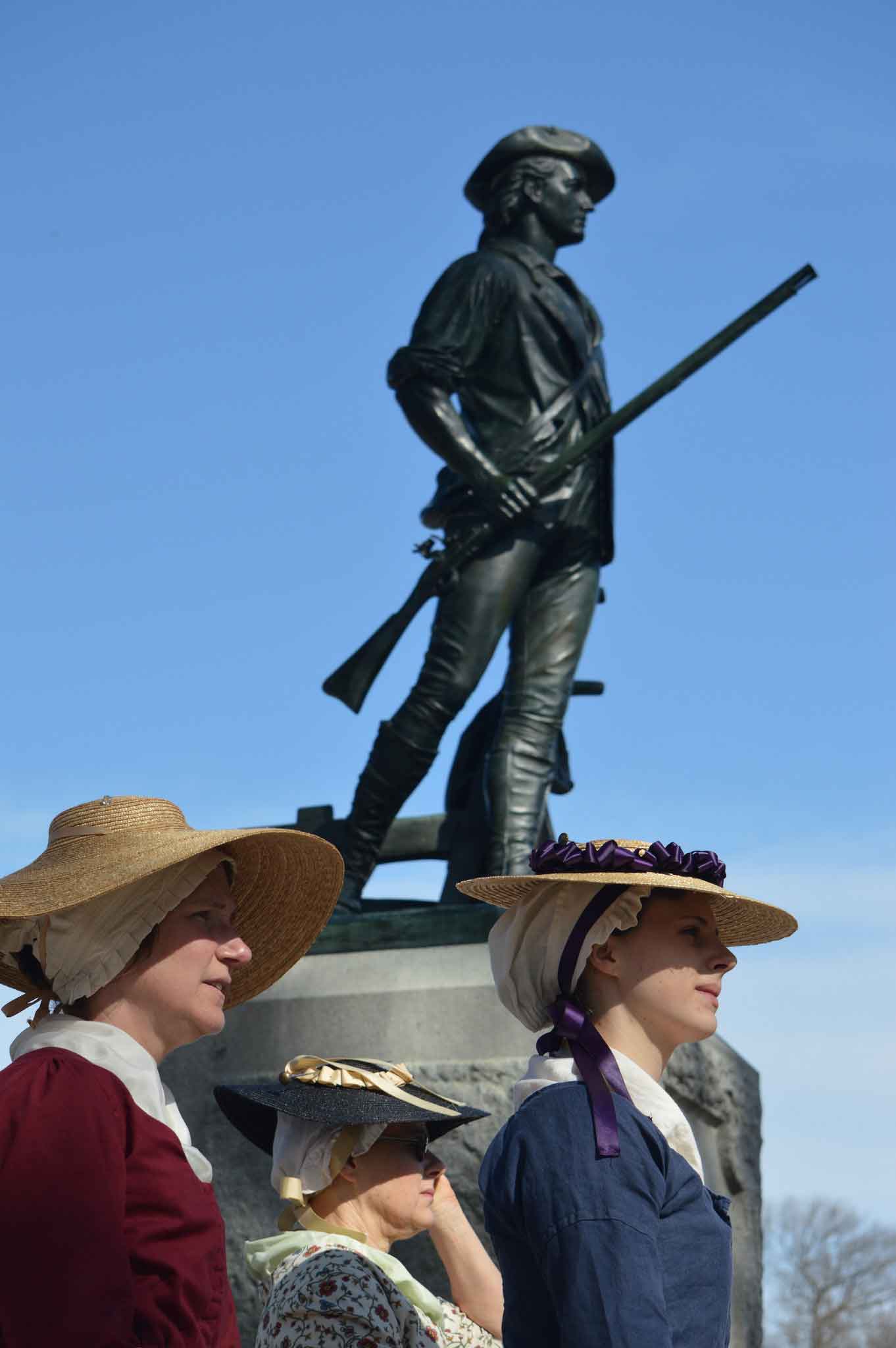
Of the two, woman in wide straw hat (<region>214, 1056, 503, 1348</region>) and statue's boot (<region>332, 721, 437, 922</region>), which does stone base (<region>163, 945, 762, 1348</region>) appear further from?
woman in wide straw hat (<region>214, 1056, 503, 1348</region>)

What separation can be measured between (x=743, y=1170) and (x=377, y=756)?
1.96 metres

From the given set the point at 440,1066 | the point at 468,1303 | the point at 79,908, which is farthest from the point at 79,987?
the point at 440,1066

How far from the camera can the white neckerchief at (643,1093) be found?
2.78 m

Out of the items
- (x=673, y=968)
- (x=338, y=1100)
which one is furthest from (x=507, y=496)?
(x=673, y=968)

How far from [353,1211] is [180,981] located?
43.0 inches

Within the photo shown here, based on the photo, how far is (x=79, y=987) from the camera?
2.75m

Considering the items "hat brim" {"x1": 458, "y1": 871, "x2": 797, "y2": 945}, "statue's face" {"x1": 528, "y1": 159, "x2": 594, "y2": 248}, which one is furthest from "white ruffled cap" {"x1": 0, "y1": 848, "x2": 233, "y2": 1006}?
"statue's face" {"x1": 528, "y1": 159, "x2": 594, "y2": 248}

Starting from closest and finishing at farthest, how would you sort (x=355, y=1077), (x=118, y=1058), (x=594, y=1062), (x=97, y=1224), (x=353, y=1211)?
(x=97, y=1224), (x=118, y=1058), (x=594, y=1062), (x=353, y=1211), (x=355, y=1077)

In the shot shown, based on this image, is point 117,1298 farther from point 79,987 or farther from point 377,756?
point 377,756

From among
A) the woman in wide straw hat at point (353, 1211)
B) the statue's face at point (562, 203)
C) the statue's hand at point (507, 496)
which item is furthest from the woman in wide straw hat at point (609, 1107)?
the statue's face at point (562, 203)

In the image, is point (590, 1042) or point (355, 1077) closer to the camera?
point (590, 1042)

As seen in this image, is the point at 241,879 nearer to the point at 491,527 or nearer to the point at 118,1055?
the point at 118,1055

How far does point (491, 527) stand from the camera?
6723 millimetres

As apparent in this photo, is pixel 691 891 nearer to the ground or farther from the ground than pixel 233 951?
farther from the ground
